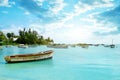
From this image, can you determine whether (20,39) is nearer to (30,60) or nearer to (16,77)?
(30,60)

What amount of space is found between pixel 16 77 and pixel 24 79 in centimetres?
117

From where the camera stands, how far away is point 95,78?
18.5m

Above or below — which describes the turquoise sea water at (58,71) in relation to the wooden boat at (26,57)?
below

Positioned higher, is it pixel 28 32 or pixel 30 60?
pixel 28 32

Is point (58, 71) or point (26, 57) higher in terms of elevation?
point (26, 57)

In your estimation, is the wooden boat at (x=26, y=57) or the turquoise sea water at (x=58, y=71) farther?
the wooden boat at (x=26, y=57)

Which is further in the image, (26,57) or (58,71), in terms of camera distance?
(26,57)

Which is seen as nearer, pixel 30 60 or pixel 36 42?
pixel 30 60

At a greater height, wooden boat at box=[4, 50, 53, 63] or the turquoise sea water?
wooden boat at box=[4, 50, 53, 63]

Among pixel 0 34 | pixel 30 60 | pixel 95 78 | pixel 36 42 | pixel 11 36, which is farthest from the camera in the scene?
pixel 36 42

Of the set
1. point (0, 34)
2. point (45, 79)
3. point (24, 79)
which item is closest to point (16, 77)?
point (24, 79)

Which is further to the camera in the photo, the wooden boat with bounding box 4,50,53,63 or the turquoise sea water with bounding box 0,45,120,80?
the wooden boat with bounding box 4,50,53,63

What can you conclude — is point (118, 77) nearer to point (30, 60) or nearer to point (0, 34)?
point (30, 60)

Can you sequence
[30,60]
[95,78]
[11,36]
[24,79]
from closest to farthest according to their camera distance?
[24,79]
[95,78]
[30,60]
[11,36]
